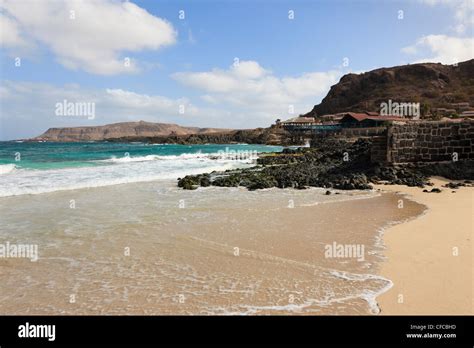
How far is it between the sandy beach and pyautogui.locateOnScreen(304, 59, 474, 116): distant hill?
88.0 meters

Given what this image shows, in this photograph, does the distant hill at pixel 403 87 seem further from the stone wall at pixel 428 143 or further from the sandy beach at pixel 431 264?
the sandy beach at pixel 431 264

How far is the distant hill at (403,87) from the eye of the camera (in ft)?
307

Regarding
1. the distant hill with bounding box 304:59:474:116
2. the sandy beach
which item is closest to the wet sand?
the sandy beach

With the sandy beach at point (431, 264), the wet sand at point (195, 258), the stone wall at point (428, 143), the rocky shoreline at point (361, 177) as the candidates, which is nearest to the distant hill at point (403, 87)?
the stone wall at point (428, 143)

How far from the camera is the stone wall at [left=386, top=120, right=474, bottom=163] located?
1647 centimetres

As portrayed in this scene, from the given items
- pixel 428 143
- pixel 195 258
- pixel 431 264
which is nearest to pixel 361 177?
pixel 428 143

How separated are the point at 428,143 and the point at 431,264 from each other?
12734 mm

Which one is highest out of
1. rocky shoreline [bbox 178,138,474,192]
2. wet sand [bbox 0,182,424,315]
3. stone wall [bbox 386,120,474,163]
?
stone wall [bbox 386,120,474,163]

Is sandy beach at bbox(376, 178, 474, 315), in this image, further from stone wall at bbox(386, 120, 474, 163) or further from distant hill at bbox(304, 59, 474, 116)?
distant hill at bbox(304, 59, 474, 116)

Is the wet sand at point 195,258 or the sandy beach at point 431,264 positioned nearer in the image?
the sandy beach at point 431,264

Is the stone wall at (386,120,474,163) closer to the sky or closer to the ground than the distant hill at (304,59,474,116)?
closer to the ground

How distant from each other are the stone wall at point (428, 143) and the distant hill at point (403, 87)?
7809cm
